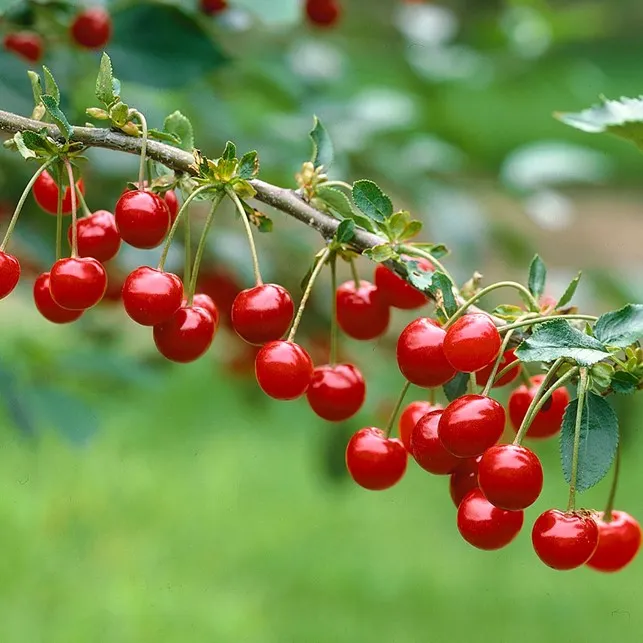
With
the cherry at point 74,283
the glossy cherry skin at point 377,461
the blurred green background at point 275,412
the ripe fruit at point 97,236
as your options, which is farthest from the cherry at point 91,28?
the glossy cherry skin at point 377,461

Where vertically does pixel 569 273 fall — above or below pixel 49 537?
above

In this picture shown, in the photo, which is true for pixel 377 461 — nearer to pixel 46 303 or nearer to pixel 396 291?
pixel 396 291

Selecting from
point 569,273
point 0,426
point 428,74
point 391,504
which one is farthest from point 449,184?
point 0,426

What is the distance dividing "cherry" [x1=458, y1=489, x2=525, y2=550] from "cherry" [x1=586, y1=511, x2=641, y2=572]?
0.20m

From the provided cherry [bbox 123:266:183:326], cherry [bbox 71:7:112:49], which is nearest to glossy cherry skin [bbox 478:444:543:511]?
cherry [bbox 123:266:183:326]

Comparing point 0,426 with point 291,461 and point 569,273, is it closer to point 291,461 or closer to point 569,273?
point 291,461

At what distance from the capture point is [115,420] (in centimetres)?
493

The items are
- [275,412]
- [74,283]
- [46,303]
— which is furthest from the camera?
[275,412]

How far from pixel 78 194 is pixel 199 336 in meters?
0.20

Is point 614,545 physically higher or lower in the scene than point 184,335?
lower

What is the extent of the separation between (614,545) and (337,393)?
359 mm

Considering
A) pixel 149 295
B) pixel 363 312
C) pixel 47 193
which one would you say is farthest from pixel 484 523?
pixel 47 193

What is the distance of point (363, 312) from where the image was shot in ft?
3.86

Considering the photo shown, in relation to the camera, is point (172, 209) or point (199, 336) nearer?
point (199, 336)
